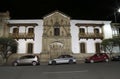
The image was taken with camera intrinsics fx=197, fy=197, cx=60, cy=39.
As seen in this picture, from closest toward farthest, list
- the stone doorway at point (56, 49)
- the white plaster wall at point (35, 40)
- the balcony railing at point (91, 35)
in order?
1. the white plaster wall at point (35, 40)
2. the stone doorway at point (56, 49)
3. the balcony railing at point (91, 35)

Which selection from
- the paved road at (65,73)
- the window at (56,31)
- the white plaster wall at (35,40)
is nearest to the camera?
the paved road at (65,73)

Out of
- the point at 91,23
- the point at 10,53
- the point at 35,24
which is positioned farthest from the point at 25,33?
the point at 91,23

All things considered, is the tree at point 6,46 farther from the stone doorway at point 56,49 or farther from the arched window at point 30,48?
the stone doorway at point 56,49

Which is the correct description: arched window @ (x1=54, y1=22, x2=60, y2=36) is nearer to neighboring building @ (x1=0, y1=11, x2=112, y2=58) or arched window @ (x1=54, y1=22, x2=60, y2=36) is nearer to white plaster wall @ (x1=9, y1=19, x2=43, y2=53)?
neighboring building @ (x1=0, y1=11, x2=112, y2=58)

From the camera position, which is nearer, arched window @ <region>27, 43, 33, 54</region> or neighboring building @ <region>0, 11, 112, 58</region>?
arched window @ <region>27, 43, 33, 54</region>

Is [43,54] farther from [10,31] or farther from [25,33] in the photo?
[10,31]

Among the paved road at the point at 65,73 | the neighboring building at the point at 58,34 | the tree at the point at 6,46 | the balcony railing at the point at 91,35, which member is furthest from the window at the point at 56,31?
the paved road at the point at 65,73

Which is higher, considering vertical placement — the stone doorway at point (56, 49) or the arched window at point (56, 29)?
the arched window at point (56, 29)

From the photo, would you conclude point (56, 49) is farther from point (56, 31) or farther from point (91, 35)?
point (91, 35)

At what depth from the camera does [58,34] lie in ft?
124

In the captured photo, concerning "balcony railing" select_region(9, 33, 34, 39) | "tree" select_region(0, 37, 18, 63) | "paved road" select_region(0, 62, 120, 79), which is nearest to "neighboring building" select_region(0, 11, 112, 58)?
"balcony railing" select_region(9, 33, 34, 39)

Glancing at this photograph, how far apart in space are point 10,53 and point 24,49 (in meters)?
3.07

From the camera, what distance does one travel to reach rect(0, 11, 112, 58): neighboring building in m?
36.8

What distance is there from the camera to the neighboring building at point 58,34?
3678cm
